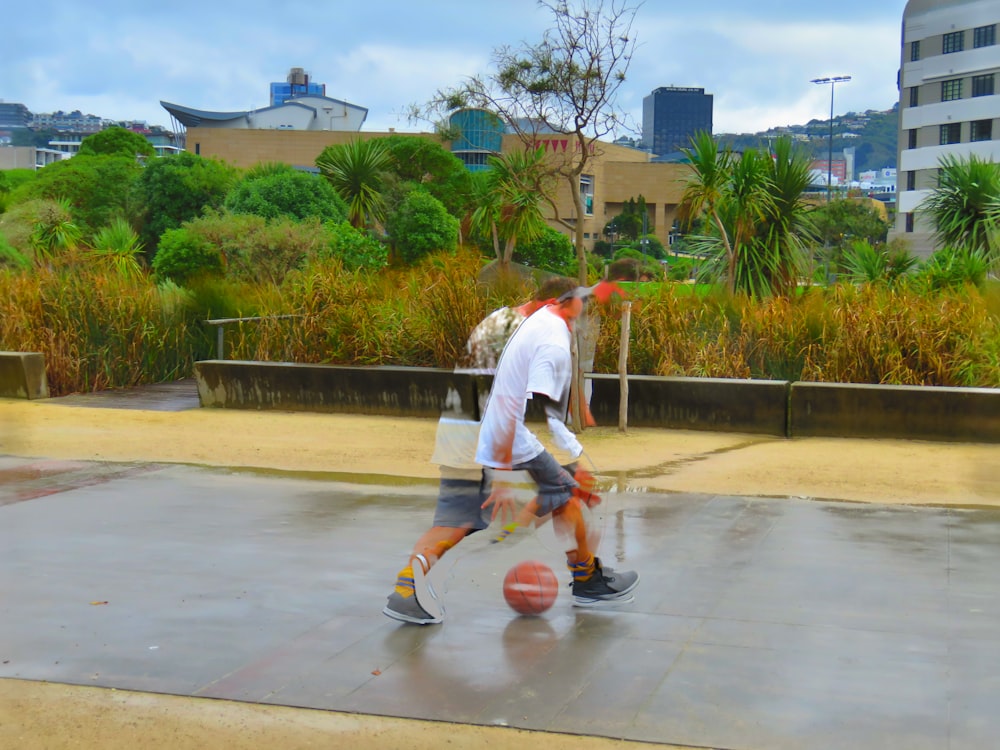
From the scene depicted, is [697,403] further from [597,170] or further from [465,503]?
[597,170]

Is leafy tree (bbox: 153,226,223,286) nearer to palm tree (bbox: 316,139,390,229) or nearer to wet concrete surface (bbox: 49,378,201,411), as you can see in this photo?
wet concrete surface (bbox: 49,378,201,411)

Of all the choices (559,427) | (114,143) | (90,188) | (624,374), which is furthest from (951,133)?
(559,427)

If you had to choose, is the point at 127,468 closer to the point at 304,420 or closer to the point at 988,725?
the point at 304,420

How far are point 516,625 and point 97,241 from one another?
2090 cm

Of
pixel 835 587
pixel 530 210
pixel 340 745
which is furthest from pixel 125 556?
pixel 530 210

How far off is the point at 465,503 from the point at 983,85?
89950mm

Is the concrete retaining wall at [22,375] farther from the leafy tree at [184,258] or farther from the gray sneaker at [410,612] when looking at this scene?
the leafy tree at [184,258]

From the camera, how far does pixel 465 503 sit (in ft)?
20.2

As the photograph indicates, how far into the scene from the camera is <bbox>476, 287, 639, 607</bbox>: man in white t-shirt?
5.98 meters

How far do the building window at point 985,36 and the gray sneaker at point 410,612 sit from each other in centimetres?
9076

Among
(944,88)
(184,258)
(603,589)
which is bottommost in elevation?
(603,589)

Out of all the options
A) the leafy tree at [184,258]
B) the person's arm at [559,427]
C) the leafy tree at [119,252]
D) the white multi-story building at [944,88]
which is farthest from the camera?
the white multi-story building at [944,88]

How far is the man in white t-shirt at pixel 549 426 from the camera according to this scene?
5980mm

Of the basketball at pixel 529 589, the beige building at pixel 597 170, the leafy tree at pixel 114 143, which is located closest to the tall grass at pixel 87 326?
the basketball at pixel 529 589
